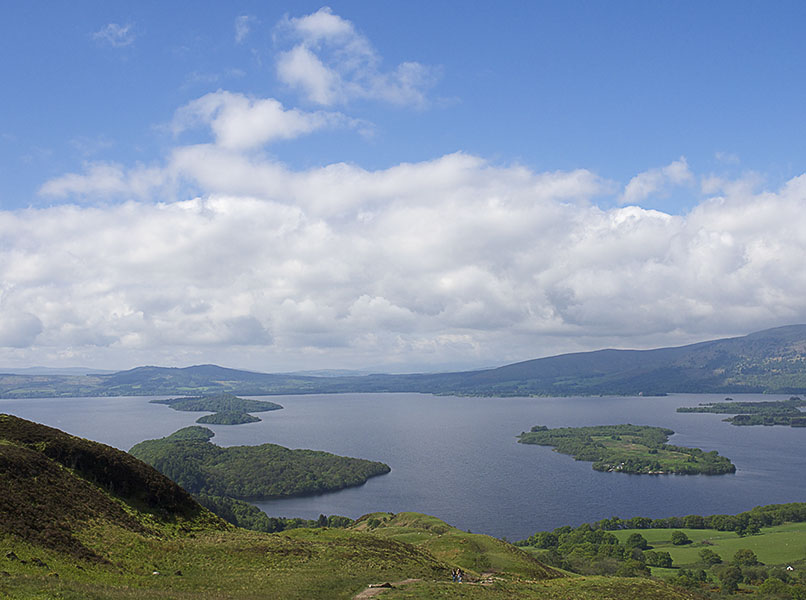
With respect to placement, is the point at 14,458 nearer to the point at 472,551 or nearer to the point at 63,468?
the point at 63,468

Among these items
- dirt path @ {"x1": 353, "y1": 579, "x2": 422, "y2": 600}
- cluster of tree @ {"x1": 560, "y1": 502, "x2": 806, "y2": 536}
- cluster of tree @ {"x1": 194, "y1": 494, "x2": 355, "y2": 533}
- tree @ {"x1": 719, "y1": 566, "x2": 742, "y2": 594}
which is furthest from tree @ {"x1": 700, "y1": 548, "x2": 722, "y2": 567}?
dirt path @ {"x1": 353, "y1": 579, "x2": 422, "y2": 600}

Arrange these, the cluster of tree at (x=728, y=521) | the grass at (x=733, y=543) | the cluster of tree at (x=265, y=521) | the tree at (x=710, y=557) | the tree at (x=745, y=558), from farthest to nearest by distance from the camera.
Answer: the cluster of tree at (x=728, y=521), the cluster of tree at (x=265, y=521), the grass at (x=733, y=543), the tree at (x=710, y=557), the tree at (x=745, y=558)

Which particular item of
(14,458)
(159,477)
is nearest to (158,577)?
(14,458)

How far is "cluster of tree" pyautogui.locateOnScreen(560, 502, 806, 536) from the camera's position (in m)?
160

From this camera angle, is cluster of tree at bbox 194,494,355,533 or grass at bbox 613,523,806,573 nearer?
grass at bbox 613,523,806,573

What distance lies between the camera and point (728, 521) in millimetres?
160250

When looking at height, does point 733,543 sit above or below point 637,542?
below

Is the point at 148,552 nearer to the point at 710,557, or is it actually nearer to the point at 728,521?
the point at 710,557

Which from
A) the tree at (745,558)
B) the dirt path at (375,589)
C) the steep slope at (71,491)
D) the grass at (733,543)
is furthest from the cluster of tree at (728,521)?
the steep slope at (71,491)

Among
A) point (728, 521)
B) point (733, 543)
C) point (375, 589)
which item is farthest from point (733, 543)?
point (375, 589)

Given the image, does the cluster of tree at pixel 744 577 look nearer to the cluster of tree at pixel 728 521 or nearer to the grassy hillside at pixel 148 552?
the cluster of tree at pixel 728 521

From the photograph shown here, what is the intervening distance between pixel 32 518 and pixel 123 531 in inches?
310

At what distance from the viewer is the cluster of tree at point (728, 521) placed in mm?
159625

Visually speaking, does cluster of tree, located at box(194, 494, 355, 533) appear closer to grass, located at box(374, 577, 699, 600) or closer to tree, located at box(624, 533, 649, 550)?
tree, located at box(624, 533, 649, 550)
